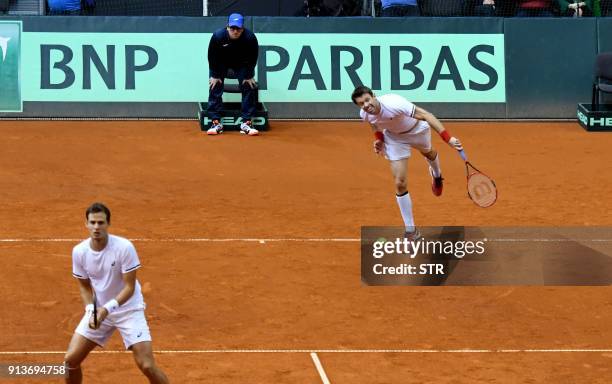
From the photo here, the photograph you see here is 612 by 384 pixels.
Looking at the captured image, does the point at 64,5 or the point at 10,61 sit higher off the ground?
the point at 64,5

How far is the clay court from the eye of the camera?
43.0 ft

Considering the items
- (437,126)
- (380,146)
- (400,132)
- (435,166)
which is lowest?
(435,166)

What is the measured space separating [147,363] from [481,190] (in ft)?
25.6

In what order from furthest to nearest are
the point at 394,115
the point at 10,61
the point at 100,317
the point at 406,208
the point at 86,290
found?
the point at 10,61 → the point at 406,208 → the point at 394,115 → the point at 86,290 → the point at 100,317

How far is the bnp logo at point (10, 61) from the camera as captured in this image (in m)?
25.3

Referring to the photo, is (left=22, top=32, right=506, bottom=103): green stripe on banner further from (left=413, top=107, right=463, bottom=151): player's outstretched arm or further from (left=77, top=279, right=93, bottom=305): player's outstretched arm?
(left=77, top=279, right=93, bottom=305): player's outstretched arm

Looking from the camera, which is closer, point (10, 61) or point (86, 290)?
point (86, 290)

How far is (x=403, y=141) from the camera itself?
57.7ft

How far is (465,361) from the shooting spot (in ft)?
42.9

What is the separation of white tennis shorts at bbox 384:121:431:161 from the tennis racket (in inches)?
34.8

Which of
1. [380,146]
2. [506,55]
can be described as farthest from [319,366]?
[506,55]

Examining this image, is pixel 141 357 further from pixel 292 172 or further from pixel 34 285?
pixel 292 172

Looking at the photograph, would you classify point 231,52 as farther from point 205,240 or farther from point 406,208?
point 406,208

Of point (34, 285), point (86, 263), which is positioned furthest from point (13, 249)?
point (86, 263)
